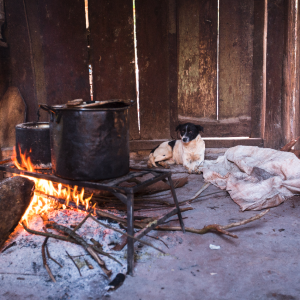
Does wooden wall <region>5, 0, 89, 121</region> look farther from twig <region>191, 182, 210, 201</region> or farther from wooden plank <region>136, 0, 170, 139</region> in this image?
twig <region>191, 182, 210, 201</region>

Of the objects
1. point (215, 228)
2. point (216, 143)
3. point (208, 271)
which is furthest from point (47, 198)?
point (216, 143)

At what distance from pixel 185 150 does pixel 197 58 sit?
1793mm

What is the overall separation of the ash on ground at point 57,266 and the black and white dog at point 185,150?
2.64 m

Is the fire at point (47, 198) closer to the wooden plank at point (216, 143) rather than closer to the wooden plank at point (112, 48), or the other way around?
the wooden plank at point (216, 143)

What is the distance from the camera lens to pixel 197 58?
18.3 feet

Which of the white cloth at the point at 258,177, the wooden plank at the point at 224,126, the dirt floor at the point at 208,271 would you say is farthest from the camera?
the wooden plank at the point at 224,126

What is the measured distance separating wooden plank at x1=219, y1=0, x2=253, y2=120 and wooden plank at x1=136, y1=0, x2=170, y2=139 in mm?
1080

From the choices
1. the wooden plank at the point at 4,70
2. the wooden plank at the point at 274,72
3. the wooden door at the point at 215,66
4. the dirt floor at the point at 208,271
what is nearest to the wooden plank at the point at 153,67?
the wooden door at the point at 215,66

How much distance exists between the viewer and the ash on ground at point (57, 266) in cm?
201

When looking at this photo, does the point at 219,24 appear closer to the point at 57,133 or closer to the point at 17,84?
the point at 17,84

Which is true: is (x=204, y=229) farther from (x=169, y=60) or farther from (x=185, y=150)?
(x=169, y=60)

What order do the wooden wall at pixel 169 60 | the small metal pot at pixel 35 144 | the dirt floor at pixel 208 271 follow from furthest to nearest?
the wooden wall at pixel 169 60 < the small metal pot at pixel 35 144 < the dirt floor at pixel 208 271

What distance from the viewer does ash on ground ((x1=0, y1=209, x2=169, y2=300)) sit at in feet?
6.58

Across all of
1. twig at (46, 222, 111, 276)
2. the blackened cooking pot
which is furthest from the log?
the blackened cooking pot
